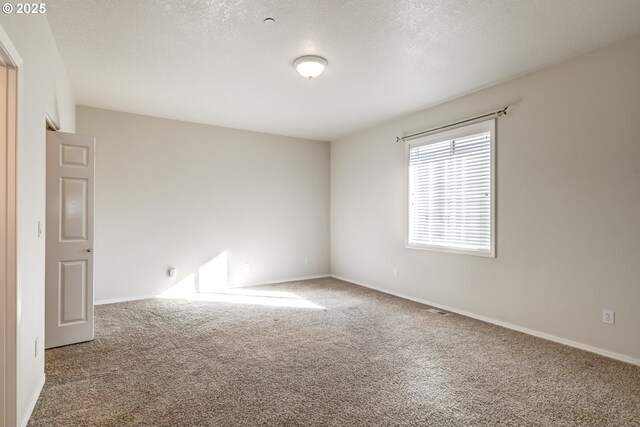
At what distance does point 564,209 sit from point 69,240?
478 cm

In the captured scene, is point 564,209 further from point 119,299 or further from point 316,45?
point 119,299

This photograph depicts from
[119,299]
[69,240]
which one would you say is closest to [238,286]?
[119,299]

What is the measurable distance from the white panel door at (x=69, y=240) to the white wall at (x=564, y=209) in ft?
13.4

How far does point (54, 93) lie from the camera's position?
3.16 meters

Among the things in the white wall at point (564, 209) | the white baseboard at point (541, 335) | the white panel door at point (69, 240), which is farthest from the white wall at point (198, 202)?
the white wall at point (564, 209)

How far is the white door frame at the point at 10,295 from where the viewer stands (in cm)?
190

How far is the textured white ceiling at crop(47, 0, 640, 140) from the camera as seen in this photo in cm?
260

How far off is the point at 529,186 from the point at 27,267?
435cm

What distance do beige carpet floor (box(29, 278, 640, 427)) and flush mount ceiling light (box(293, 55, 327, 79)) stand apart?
8.65 ft

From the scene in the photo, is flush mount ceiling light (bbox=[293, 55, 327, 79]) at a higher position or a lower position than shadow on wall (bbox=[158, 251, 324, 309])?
higher

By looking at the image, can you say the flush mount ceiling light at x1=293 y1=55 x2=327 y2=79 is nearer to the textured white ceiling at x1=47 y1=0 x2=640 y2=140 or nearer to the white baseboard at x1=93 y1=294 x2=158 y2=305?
the textured white ceiling at x1=47 y1=0 x2=640 y2=140

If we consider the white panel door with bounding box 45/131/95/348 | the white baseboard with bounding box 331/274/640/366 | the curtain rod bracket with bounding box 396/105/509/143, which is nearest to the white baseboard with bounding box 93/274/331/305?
the white panel door with bounding box 45/131/95/348

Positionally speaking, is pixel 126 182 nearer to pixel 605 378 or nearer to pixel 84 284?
pixel 84 284

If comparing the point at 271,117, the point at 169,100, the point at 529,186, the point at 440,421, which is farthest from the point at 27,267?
the point at 529,186
